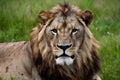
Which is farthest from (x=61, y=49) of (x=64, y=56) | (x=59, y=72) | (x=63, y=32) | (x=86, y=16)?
(x=86, y=16)

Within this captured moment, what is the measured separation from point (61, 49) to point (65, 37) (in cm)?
16

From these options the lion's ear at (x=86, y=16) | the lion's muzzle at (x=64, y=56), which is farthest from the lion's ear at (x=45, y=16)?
the lion's muzzle at (x=64, y=56)

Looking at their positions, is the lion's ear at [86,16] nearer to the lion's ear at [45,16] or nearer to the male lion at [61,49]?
the male lion at [61,49]

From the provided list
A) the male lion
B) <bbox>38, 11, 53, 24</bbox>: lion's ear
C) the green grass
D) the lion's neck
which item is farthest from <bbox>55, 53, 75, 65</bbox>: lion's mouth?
the green grass

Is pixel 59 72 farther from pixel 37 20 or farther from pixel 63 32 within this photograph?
pixel 37 20

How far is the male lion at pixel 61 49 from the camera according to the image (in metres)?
6.65

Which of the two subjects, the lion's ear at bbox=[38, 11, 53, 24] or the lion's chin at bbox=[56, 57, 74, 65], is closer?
the lion's chin at bbox=[56, 57, 74, 65]

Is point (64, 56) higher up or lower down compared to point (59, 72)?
higher up

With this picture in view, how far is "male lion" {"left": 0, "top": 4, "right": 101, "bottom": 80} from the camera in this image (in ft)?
21.8

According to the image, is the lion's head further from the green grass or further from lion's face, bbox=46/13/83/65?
the green grass

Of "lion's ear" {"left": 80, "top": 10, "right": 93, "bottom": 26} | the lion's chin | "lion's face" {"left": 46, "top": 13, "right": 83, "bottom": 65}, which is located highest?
"lion's ear" {"left": 80, "top": 10, "right": 93, "bottom": 26}

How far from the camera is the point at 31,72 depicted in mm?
7211

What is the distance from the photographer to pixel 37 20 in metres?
9.54

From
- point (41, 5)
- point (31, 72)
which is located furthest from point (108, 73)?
point (41, 5)
